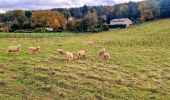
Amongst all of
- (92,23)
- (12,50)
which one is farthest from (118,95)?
(92,23)

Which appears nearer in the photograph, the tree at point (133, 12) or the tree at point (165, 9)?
the tree at point (165, 9)

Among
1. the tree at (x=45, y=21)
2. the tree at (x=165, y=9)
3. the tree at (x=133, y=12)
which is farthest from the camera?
the tree at (x=133, y=12)

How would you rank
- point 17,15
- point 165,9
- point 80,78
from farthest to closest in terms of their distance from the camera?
point 17,15 → point 165,9 → point 80,78

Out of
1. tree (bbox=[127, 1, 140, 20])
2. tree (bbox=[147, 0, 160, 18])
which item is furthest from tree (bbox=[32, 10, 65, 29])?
tree (bbox=[147, 0, 160, 18])

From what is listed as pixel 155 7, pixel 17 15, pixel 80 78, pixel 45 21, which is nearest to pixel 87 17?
pixel 45 21

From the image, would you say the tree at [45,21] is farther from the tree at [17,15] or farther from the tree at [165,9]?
the tree at [165,9]

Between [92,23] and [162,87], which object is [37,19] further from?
[162,87]

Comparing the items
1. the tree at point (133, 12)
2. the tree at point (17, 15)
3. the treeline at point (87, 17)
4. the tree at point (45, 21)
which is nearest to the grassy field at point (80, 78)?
the treeline at point (87, 17)

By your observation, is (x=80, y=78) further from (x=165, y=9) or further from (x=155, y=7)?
(x=165, y=9)

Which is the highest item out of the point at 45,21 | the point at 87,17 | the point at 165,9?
the point at 165,9

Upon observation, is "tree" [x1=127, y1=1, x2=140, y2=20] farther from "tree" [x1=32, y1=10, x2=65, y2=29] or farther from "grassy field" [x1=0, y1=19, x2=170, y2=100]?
"grassy field" [x1=0, y1=19, x2=170, y2=100]

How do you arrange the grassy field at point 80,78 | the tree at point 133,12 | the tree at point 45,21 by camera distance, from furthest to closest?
the tree at point 133,12, the tree at point 45,21, the grassy field at point 80,78

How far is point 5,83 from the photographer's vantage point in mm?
17641

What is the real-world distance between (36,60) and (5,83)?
650cm
